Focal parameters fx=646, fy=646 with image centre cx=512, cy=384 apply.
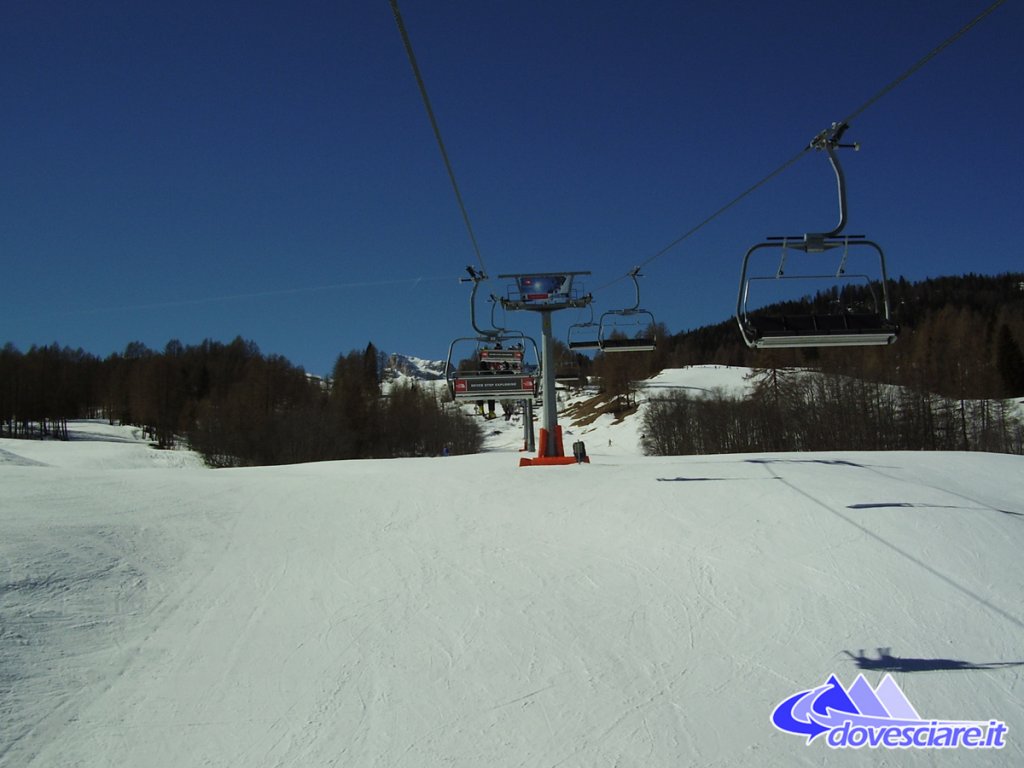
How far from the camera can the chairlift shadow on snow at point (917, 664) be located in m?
6.51

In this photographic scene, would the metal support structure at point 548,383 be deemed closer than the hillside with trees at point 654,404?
Yes

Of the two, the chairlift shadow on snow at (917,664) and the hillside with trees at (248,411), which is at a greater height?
the hillside with trees at (248,411)

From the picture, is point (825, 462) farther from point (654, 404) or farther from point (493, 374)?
point (654, 404)

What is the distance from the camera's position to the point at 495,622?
759cm

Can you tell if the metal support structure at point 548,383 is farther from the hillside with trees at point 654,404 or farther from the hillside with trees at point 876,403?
the hillside with trees at point 876,403

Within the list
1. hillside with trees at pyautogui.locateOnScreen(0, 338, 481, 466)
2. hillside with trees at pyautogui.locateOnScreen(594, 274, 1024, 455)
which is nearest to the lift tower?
hillside with trees at pyautogui.locateOnScreen(594, 274, 1024, 455)

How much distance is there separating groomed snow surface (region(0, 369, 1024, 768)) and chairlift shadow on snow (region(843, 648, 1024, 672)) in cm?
3

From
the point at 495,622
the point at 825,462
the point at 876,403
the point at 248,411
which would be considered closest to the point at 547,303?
the point at 825,462
